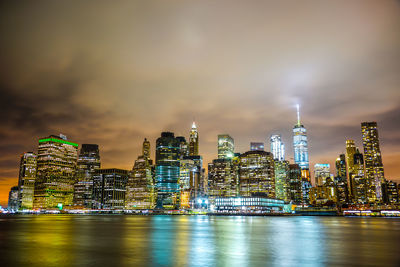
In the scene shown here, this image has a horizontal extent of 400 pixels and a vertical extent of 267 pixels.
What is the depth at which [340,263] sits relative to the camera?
114ft

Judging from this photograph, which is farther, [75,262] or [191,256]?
[191,256]

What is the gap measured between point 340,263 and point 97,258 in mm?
27255

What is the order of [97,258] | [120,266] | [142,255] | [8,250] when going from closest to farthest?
[120,266] < [97,258] < [142,255] < [8,250]

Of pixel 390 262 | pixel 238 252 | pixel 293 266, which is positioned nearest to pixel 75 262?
pixel 238 252

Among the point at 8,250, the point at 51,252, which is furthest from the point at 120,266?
the point at 8,250

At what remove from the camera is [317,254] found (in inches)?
1626

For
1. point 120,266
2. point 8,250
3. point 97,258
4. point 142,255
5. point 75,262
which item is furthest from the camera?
point 8,250

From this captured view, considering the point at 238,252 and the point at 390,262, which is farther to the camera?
the point at 238,252

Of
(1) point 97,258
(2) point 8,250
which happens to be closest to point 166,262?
(1) point 97,258

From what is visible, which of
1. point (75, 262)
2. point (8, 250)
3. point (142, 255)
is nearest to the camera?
point (75, 262)

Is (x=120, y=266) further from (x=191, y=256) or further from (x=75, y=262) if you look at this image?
(x=191, y=256)

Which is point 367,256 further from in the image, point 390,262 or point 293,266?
point 293,266

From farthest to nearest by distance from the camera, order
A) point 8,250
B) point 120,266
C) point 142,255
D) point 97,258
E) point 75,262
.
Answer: point 8,250
point 142,255
point 97,258
point 75,262
point 120,266

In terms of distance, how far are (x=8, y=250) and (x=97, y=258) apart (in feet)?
51.3
